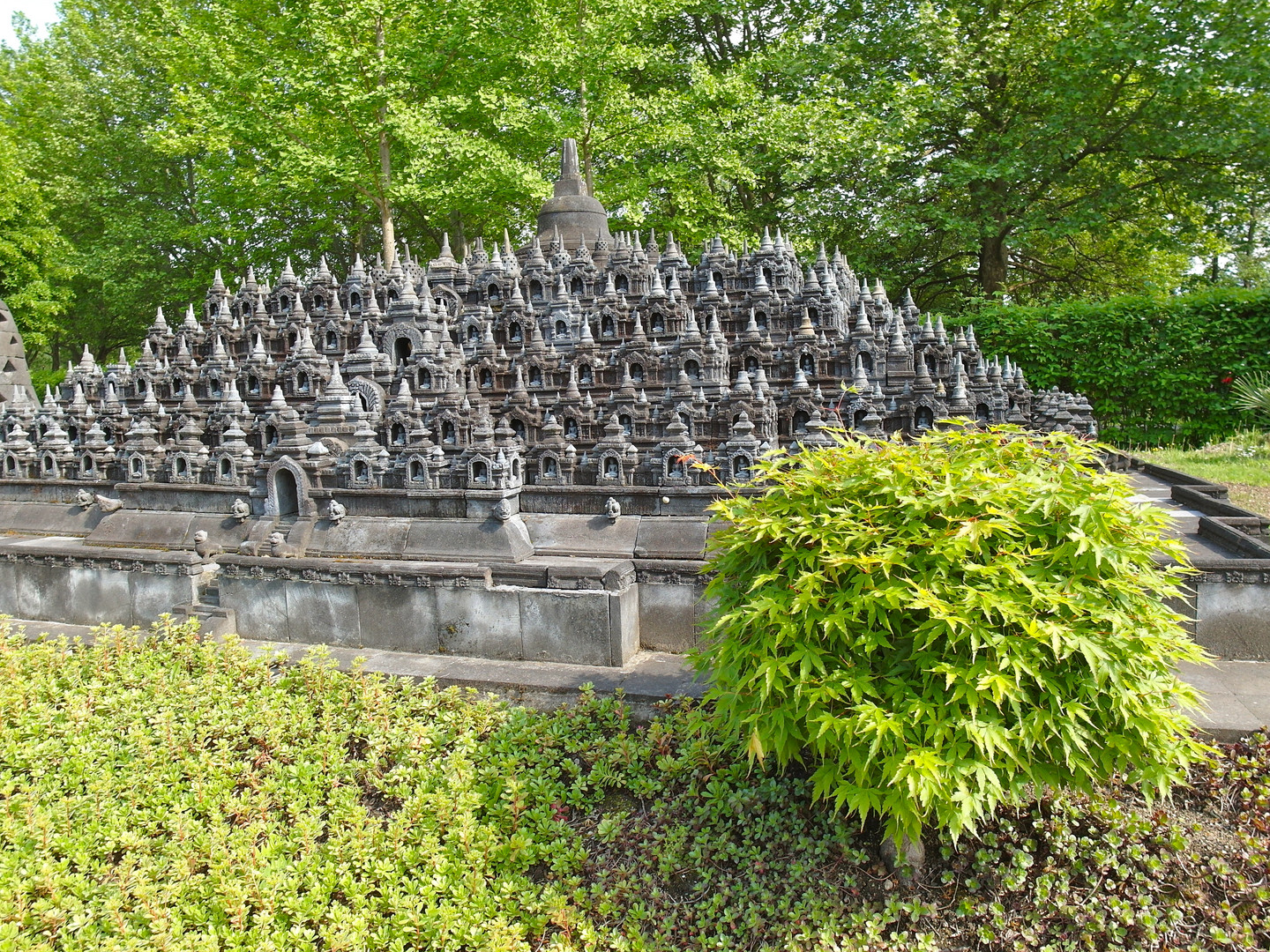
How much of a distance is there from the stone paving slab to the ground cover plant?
5.88 meters

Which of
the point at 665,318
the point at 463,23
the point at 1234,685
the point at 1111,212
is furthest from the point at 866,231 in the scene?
the point at 1234,685

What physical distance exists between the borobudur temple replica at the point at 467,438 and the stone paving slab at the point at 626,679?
300 mm

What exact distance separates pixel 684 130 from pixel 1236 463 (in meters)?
18.6

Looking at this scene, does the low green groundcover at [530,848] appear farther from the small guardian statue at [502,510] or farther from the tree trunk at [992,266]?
the tree trunk at [992,266]

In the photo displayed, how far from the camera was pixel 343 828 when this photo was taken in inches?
271

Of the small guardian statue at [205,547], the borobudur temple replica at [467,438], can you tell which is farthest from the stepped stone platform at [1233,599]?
the small guardian statue at [205,547]

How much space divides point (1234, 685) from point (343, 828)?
29.3 ft

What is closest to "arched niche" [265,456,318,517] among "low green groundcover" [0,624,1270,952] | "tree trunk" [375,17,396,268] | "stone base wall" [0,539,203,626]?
"stone base wall" [0,539,203,626]

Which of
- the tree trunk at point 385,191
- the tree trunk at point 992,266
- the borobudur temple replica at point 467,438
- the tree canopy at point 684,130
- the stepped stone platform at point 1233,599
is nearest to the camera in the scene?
the stepped stone platform at point 1233,599

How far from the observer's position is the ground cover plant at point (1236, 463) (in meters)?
14.1

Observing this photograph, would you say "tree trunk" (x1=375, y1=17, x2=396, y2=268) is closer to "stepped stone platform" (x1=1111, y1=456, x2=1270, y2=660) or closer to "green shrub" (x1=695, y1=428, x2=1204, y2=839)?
"stepped stone platform" (x1=1111, y1=456, x2=1270, y2=660)

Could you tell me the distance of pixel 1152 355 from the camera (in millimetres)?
20656

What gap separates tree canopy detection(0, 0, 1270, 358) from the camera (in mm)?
24422

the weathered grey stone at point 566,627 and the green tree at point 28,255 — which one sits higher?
the green tree at point 28,255
